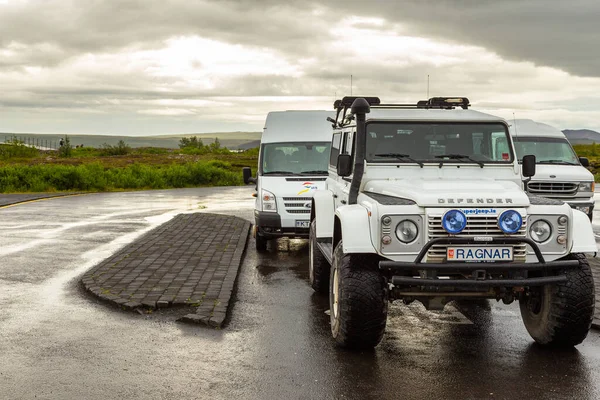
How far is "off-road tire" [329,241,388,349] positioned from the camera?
607 centimetres

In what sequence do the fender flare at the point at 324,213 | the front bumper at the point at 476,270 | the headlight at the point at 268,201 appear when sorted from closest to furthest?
the front bumper at the point at 476,270 → the fender flare at the point at 324,213 → the headlight at the point at 268,201

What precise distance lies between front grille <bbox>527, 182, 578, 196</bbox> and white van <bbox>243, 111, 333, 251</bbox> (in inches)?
198

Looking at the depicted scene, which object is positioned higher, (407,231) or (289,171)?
(289,171)

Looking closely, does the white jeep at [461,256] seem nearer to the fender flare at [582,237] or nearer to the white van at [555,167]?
the fender flare at [582,237]

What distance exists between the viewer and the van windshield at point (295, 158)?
14.5 metres

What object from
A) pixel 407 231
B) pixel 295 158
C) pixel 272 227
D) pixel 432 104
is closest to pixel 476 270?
pixel 407 231

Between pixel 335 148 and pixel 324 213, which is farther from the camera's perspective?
pixel 335 148

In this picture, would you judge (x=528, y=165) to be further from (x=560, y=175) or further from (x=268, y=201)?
(x=560, y=175)

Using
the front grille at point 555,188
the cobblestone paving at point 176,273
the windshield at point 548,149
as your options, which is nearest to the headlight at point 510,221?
the cobblestone paving at point 176,273

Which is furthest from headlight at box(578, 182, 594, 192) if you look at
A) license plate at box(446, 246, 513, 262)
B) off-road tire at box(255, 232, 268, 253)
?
license plate at box(446, 246, 513, 262)

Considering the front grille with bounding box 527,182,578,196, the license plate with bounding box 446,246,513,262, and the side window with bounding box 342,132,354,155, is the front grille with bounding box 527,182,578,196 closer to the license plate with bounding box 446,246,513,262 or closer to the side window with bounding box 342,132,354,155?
the side window with bounding box 342,132,354,155

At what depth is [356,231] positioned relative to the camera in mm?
6164

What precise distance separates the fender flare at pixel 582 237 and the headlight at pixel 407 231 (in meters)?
1.40

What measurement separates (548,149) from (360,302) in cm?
1297
